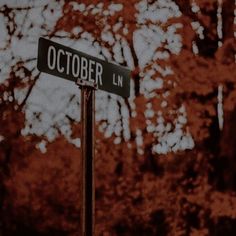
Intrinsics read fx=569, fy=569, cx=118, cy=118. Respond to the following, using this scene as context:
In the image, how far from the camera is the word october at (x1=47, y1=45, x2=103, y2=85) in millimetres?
3697

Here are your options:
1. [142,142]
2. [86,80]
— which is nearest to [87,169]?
[86,80]

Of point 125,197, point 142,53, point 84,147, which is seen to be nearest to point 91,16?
point 142,53

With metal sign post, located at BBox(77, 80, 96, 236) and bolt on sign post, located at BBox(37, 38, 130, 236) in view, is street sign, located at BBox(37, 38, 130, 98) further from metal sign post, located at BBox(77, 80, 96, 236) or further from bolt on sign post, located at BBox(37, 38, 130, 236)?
metal sign post, located at BBox(77, 80, 96, 236)

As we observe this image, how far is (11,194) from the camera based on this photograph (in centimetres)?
1723

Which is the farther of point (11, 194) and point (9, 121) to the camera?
point (11, 194)

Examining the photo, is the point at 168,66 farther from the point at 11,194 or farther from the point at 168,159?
the point at 11,194

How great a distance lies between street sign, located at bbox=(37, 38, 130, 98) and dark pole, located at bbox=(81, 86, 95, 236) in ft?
0.95

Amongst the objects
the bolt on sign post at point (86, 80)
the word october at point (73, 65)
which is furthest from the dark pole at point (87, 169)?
the word october at point (73, 65)

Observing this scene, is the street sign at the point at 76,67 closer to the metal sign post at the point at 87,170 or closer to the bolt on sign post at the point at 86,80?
the bolt on sign post at the point at 86,80

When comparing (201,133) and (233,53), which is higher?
(233,53)

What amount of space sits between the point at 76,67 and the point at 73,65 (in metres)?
0.02

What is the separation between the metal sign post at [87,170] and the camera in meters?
3.33

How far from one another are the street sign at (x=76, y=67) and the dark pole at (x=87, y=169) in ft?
0.95

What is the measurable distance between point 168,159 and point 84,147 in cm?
928
